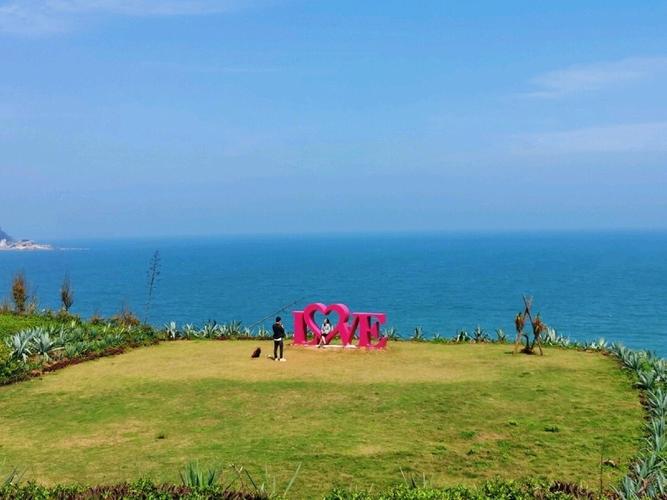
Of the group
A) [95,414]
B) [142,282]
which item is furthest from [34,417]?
[142,282]

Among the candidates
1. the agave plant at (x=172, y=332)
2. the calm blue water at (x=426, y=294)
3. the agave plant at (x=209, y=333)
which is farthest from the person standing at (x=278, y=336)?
the calm blue water at (x=426, y=294)

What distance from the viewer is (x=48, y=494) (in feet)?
30.3

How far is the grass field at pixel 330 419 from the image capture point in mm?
12086

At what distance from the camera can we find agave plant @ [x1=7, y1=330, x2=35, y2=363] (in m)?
21.3

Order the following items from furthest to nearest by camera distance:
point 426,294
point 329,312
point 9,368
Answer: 1. point 426,294
2. point 329,312
3. point 9,368

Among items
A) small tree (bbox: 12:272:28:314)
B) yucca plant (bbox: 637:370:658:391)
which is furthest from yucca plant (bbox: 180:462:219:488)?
small tree (bbox: 12:272:28:314)

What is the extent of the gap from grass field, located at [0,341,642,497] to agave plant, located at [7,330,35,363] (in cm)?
151

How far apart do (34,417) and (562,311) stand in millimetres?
61658

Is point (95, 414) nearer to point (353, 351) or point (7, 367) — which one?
point (7, 367)

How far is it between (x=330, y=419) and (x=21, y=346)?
1153 centimetres

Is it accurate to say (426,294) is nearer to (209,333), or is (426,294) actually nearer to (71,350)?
(209,333)

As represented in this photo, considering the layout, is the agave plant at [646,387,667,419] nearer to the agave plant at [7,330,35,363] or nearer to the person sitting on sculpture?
the person sitting on sculpture

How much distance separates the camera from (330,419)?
15.0m

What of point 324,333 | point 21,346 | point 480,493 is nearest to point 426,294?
point 324,333
